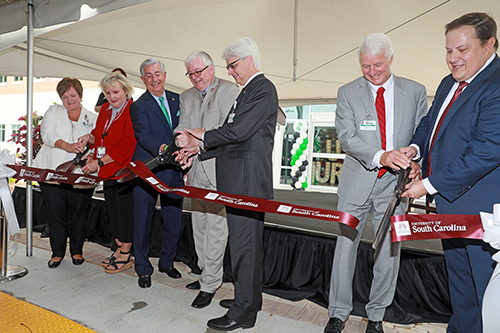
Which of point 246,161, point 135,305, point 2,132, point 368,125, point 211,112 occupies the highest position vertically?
point 2,132

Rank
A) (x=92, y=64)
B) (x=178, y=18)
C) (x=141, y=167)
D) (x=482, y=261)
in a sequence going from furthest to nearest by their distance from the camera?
(x=92, y=64)
(x=178, y=18)
(x=141, y=167)
(x=482, y=261)

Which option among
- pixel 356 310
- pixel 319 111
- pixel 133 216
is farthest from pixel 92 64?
pixel 319 111

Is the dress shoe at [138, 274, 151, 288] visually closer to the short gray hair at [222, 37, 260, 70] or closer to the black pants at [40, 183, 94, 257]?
the black pants at [40, 183, 94, 257]

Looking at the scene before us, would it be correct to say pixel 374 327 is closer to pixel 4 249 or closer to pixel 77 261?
pixel 77 261

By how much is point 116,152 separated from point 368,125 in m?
2.02

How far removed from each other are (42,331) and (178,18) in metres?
4.09

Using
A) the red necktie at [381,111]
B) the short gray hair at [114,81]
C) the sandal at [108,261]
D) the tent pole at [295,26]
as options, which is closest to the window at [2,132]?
the tent pole at [295,26]

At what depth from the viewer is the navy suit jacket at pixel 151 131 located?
2666mm

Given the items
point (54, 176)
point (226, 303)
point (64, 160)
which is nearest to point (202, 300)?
point (226, 303)

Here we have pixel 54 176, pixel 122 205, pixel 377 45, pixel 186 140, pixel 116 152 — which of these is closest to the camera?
pixel 377 45

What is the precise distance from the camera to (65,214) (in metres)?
3.21

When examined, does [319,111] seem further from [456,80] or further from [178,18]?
[456,80]

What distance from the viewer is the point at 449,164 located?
1487 millimetres

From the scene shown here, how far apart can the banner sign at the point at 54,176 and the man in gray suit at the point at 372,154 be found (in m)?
1.94
